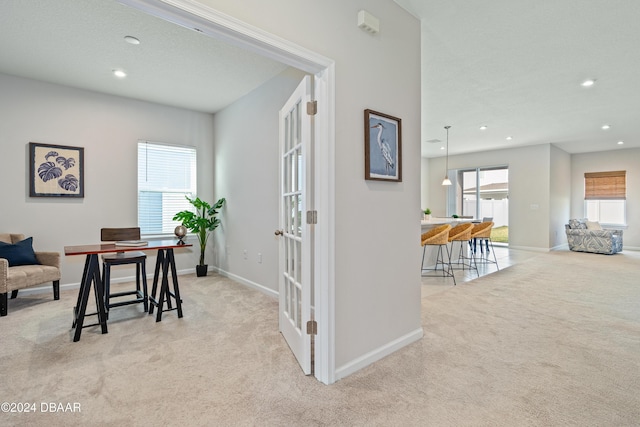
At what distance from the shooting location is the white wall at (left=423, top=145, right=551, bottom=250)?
312 inches

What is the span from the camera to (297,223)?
2.34m

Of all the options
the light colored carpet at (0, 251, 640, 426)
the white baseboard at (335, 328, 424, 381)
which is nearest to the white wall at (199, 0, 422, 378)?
the white baseboard at (335, 328, 424, 381)

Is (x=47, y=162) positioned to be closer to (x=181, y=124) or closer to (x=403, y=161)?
(x=181, y=124)

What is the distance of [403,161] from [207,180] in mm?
3956

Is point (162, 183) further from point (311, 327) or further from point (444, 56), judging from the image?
point (444, 56)

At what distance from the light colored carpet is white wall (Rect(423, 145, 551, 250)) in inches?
198

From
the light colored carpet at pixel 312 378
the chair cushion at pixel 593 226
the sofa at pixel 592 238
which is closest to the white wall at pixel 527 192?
the sofa at pixel 592 238

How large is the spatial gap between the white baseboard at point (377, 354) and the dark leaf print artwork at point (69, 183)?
4386mm

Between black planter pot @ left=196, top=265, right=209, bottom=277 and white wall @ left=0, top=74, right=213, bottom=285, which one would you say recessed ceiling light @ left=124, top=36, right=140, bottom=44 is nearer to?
white wall @ left=0, top=74, right=213, bottom=285

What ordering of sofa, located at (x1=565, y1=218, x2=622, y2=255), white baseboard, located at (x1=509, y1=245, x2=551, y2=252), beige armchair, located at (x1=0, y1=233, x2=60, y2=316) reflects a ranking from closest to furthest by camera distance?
beige armchair, located at (x1=0, y1=233, x2=60, y2=316) < sofa, located at (x1=565, y1=218, x2=622, y2=255) < white baseboard, located at (x1=509, y1=245, x2=551, y2=252)

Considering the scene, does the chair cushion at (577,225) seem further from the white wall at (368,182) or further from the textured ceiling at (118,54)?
the textured ceiling at (118,54)

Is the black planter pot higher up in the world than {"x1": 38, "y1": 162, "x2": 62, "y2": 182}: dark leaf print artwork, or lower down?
lower down

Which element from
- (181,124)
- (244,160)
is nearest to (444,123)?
(244,160)

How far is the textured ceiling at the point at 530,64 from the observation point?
2.58m
